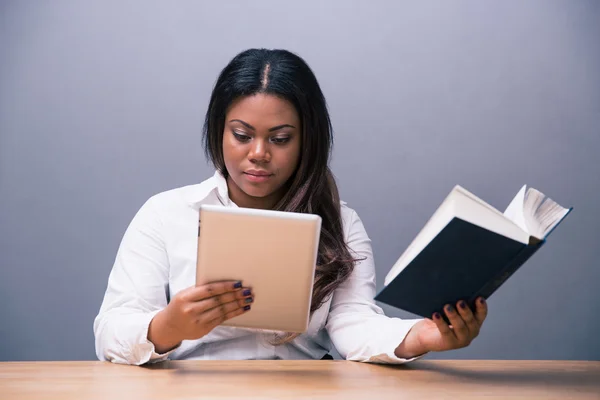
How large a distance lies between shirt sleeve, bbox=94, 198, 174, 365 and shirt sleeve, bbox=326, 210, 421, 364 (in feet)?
1.44

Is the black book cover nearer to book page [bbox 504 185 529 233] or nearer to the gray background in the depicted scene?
book page [bbox 504 185 529 233]

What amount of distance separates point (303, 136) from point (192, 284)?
1.56 feet

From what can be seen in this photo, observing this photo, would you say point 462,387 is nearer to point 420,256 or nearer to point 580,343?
point 420,256

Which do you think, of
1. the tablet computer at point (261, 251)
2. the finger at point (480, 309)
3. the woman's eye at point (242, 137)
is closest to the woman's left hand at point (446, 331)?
the finger at point (480, 309)

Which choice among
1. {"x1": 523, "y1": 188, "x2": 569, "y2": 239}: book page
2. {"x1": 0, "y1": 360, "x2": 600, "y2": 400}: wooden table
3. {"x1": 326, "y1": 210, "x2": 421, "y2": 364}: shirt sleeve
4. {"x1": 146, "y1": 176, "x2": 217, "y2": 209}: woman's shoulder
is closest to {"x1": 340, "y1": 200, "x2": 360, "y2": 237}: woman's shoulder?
{"x1": 326, "y1": 210, "x2": 421, "y2": 364}: shirt sleeve

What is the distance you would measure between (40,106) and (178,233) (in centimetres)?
110

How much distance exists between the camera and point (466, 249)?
1.21 metres

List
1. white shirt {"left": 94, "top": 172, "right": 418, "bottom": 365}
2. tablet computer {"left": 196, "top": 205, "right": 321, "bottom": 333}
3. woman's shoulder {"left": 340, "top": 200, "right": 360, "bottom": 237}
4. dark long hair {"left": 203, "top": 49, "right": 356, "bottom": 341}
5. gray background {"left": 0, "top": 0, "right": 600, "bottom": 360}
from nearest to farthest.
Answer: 1. tablet computer {"left": 196, "top": 205, "right": 321, "bottom": 333}
2. white shirt {"left": 94, "top": 172, "right": 418, "bottom": 365}
3. dark long hair {"left": 203, "top": 49, "right": 356, "bottom": 341}
4. woman's shoulder {"left": 340, "top": 200, "right": 360, "bottom": 237}
5. gray background {"left": 0, "top": 0, "right": 600, "bottom": 360}

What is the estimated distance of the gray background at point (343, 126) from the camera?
2609 millimetres

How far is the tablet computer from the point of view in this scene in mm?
1286

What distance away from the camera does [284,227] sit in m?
1.30

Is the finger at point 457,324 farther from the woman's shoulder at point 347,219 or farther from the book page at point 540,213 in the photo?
the woman's shoulder at point 347,219

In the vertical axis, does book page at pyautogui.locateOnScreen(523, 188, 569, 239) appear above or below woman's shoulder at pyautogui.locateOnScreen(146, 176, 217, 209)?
above

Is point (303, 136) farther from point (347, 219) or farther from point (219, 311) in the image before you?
point (219, 311)
